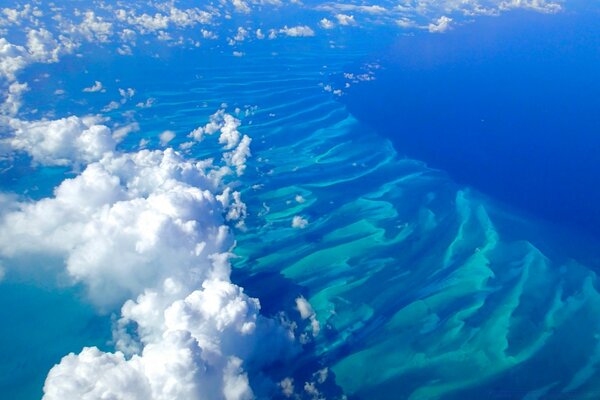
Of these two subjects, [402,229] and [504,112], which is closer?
[402,229]

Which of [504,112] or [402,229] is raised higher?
[504,112]

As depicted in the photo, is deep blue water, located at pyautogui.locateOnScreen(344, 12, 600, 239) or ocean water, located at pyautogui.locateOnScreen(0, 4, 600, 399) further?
deep blue water, located at pyautogui.locateOnScreen(344, 12, 600, 239)

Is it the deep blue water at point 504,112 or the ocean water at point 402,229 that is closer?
the ocean water at point 402,229

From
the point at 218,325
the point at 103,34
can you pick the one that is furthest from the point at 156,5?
the point at 218,325

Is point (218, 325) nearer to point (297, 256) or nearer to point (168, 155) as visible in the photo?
point (297, 256)
